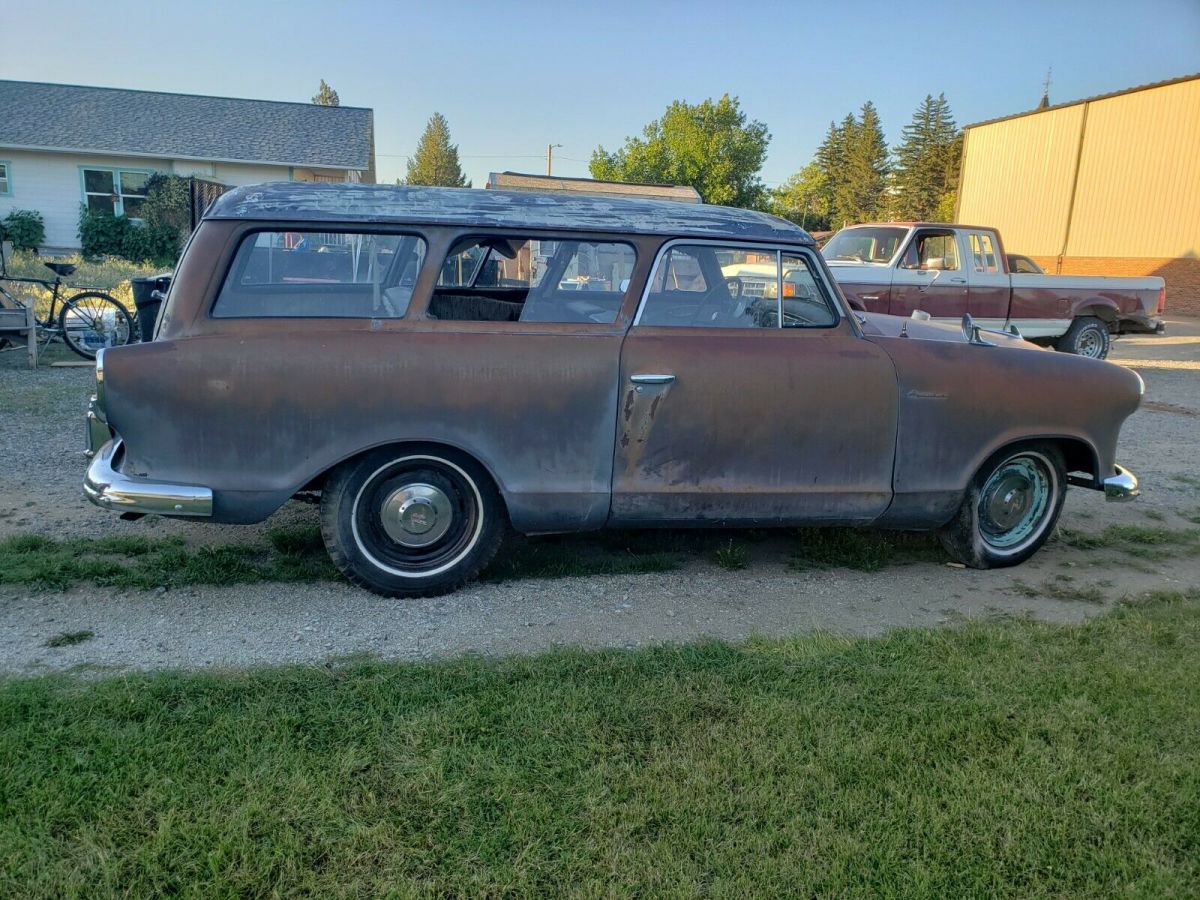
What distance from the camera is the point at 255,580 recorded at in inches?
170

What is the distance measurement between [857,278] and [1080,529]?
20.5ft

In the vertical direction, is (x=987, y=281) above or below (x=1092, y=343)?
above

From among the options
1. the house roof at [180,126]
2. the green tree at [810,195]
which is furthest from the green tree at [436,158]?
the house roof at [180,126]

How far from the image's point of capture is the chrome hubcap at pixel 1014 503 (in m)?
4.80

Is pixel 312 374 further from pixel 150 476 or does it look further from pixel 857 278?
pixel 857 278

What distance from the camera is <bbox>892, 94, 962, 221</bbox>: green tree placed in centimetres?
5788

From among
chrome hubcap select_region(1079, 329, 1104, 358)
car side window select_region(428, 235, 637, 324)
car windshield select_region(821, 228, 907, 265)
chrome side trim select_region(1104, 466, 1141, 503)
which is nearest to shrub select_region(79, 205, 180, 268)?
car windshield select_region(821, 228, 907, 265)

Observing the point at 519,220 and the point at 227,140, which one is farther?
the point at 227,140

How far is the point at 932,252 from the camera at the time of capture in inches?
466

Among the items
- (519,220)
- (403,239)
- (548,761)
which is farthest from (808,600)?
(403,239)

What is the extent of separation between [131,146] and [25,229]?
142 inches

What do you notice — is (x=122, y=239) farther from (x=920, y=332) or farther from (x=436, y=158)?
(x=436, y=158)

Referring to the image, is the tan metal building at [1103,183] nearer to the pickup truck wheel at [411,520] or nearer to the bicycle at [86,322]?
the bicycle at [86,322]

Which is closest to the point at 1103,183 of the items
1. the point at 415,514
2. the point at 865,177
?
the point at 415,514
